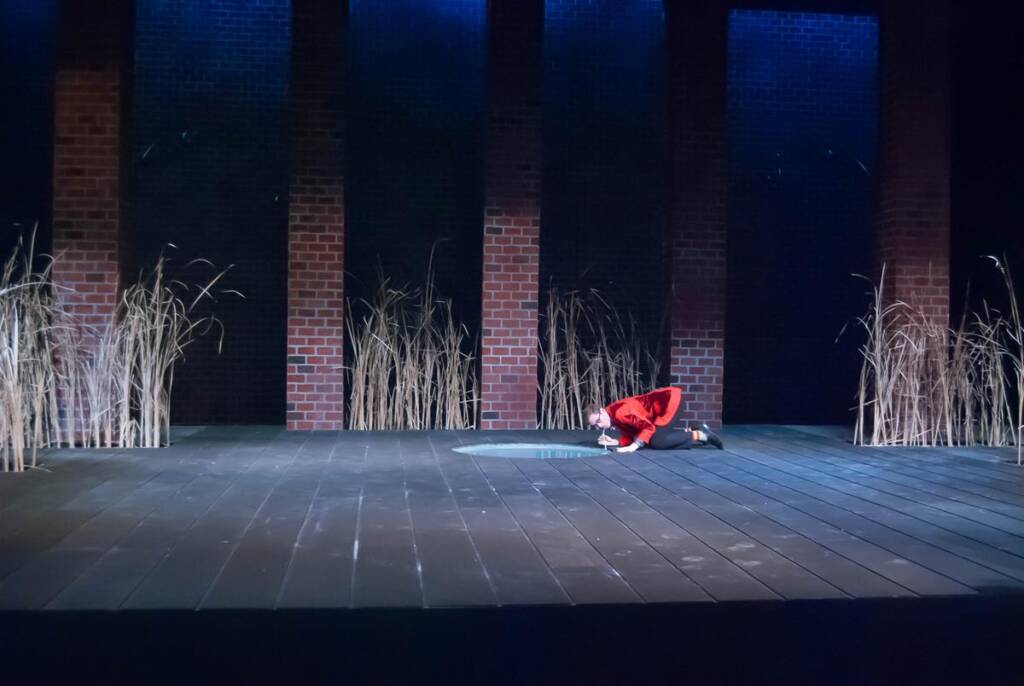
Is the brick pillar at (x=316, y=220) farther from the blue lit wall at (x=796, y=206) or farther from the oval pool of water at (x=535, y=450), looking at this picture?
the blue lit wall at (x=796, y=206)

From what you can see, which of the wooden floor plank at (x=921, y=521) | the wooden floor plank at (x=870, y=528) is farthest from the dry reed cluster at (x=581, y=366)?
the wooden floor plank at (x=921, y=521)

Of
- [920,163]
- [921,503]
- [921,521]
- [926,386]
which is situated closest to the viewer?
[921,521]

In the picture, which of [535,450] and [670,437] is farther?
[535,450]

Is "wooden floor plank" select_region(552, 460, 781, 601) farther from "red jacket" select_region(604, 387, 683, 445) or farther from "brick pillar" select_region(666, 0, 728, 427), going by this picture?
"brick pillar" select_region(666, 0, 728, 427)

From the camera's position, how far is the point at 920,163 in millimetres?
6598

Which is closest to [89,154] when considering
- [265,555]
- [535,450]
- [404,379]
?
[404,379]

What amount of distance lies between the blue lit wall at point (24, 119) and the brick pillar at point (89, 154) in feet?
5.49

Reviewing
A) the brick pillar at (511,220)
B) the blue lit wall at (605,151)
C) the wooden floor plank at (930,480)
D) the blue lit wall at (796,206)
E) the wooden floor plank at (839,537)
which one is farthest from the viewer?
the blue lit wall at (796,206)

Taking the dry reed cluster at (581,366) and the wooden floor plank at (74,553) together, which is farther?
the dry reed cluster at (581,366)

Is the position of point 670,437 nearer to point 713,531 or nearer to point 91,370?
point 713,531

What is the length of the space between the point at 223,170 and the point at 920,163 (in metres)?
5.30

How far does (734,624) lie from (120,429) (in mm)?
4373

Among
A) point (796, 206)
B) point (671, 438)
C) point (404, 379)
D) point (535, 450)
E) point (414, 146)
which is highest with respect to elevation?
point (414, 146)

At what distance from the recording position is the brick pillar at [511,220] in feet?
22.7
